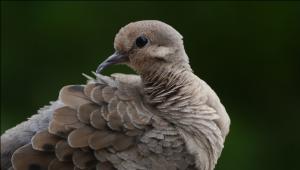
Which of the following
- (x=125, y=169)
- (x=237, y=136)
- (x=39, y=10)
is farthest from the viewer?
(x=39, y=10)

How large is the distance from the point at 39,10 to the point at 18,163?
3.62 meters

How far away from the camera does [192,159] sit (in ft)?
12.7

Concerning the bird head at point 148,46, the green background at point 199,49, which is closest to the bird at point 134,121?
the bird head at point 148,46

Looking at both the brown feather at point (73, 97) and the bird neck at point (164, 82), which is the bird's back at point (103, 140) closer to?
the brown feather at point (73, 97)

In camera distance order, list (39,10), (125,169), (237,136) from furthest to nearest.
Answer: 1. (39,10)
2. (237,136)
3. (125,169)

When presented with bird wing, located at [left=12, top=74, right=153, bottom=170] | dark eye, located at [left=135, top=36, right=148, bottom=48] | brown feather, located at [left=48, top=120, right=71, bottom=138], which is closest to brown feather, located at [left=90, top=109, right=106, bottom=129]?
bird wing, located at [left=12, top=74, right=153, bottom=170]

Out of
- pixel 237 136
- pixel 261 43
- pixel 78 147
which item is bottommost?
pixel 237 136

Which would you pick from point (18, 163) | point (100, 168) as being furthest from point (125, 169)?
point (18, 163)

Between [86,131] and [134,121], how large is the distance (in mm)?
213

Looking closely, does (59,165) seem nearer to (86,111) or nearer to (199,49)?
(86,111)

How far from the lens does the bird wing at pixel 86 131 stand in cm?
379

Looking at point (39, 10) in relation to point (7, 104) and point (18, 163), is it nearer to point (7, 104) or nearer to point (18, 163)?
point (7, 104)

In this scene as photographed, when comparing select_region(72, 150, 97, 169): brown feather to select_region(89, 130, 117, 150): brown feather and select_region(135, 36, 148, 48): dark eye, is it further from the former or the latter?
select_region(135, 36, 148, 48): dark eye

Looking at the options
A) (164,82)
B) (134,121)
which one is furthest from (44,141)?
(164,82)
